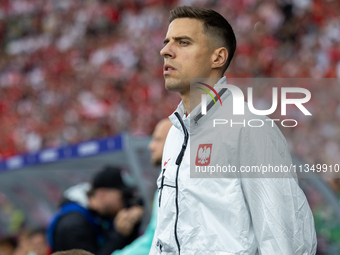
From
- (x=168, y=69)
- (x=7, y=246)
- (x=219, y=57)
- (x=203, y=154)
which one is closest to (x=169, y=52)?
(x=168, y=69)

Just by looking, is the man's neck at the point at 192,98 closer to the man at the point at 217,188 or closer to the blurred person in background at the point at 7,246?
the man at the point at 217,188

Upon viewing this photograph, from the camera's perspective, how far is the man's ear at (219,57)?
1.62 metres

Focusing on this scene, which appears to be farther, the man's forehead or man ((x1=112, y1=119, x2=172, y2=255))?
man ((x1=112, y1=119, x2=172, y2=255))

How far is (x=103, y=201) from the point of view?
3.59 m

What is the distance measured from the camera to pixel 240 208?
144 cm

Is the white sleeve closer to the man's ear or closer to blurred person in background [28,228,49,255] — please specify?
the man's ear

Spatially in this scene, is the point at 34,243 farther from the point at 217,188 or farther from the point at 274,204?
the point at 274,204

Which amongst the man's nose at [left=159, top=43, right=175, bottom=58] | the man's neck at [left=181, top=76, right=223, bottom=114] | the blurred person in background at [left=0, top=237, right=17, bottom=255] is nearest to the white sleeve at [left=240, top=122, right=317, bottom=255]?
the man's neck at [left=181, top=76, right=223, bottom=114]

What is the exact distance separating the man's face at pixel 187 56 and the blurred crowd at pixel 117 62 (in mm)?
4538

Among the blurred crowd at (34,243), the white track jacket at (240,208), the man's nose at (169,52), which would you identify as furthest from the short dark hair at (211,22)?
the blurred crowd at (34,243)

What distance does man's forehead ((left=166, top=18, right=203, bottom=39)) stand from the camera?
1.61 m

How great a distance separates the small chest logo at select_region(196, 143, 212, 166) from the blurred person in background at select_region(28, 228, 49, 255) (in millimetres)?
3616

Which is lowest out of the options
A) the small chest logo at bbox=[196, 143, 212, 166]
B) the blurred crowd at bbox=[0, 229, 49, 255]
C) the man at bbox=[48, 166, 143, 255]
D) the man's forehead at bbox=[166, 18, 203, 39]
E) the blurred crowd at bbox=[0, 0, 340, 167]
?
the blurred crowd at bbox=[0, 229, 49, 255]

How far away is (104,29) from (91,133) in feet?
14.1
